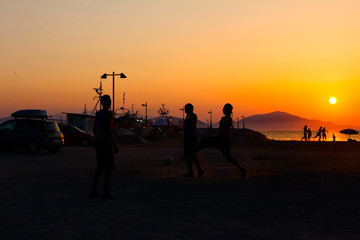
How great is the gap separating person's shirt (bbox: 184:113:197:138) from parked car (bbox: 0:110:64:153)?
1118 centimetres

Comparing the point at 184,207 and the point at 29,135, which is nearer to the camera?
the point at 184,207

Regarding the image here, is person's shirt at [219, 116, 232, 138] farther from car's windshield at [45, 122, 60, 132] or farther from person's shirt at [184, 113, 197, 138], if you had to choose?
car's windshield at [45, 122, 60, 132]

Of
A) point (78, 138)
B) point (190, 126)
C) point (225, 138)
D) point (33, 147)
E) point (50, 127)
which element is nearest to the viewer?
point (225, 138)

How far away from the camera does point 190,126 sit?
11.5 m

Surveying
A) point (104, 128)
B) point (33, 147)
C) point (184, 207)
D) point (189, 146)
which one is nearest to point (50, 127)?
point (33, 147)

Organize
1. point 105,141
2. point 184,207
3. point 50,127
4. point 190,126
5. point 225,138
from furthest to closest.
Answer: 1. point 50,127
2. point 190,126
3. point 225,138
4. point 105,141
5. point 184,207

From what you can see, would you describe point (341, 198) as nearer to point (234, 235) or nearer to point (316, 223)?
point (316, 223)

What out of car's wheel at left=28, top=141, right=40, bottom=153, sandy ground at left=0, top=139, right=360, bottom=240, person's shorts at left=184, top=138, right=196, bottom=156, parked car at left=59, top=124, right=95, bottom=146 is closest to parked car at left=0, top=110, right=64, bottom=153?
car's wheel at left=28, top=141, right=40, bottom=153

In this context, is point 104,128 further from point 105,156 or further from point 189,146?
point 189,146

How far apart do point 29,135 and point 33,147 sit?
24.0 inches

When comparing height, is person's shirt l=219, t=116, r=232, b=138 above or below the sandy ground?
above

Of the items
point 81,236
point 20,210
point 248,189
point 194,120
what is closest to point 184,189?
point 248,189

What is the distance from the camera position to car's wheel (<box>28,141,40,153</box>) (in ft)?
67.2

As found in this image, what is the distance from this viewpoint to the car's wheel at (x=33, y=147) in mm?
20484
